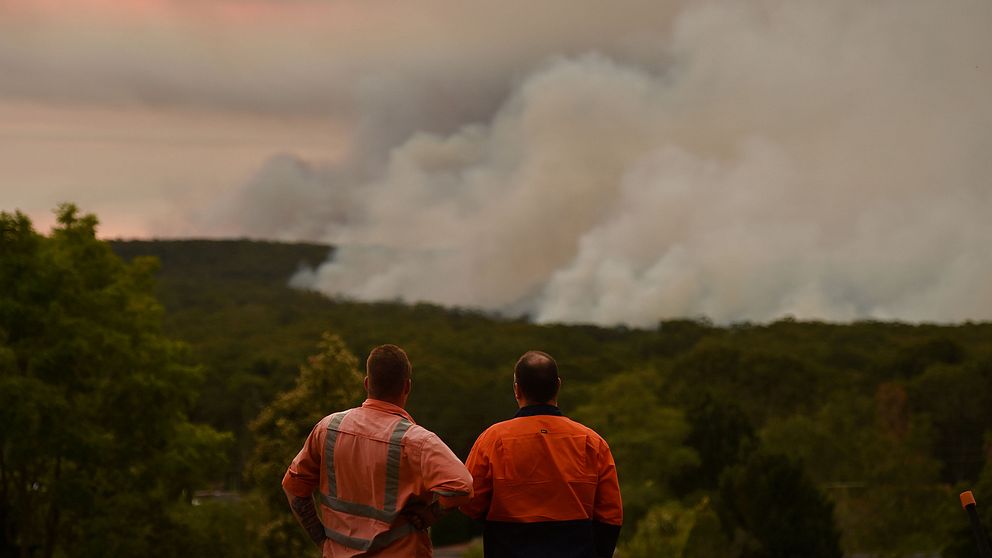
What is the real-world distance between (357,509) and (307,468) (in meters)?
0.40

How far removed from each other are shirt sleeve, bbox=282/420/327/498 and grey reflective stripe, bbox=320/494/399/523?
0.17 m

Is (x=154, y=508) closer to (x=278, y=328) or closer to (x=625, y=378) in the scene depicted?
(x=625, y=378)

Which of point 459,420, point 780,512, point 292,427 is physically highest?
point 459,420

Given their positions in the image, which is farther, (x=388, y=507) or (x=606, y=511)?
(x=606, y=511)

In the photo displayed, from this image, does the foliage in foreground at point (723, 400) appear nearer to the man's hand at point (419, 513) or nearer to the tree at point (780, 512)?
the tree at point (780, 512)

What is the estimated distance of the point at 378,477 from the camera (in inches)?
258

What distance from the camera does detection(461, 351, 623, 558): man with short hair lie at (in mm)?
6938

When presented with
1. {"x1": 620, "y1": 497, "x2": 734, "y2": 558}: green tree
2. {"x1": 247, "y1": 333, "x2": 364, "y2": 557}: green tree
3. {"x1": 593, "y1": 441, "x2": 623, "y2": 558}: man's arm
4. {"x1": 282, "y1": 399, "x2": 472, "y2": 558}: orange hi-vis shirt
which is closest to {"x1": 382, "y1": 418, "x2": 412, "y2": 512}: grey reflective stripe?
{"x1": 282, "y1": 399, "x2": 472, "y2": 558}: orange hi-vis shirt

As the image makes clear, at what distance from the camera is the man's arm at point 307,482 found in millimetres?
6805

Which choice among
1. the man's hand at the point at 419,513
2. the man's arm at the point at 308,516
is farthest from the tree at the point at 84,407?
the man's hand at the point at 419,513

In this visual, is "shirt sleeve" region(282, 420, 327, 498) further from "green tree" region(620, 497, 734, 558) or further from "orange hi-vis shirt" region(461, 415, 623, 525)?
"green tree" region(620, 497, 734, 558)

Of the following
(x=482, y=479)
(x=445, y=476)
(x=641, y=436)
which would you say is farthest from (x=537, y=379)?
(x=641, y=436)

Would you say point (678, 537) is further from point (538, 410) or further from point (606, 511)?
point (538, 410)

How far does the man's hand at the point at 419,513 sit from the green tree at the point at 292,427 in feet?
115
